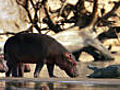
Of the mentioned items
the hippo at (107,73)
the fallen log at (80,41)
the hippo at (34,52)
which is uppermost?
the fallen log at (80,41)

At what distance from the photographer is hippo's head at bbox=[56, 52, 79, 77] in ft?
27.7

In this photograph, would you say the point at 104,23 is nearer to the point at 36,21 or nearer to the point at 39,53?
the point at 36,21

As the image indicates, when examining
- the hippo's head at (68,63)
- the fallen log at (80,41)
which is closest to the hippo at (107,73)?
the hippo's head at (68,63)

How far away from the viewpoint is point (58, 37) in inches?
646

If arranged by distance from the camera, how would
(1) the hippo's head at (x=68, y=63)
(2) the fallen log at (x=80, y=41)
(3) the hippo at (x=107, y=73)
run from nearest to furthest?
(3) the hippo at (x=107, y=73) < (1) the hippo's head at (x=68, y=63) < (2) the fallen log at (x=80, y=41)

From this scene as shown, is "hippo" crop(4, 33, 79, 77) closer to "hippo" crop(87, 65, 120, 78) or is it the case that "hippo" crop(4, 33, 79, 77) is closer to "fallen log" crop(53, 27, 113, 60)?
"hippo" crop(87, 65, 120, 78)

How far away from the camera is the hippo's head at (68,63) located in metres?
8.45

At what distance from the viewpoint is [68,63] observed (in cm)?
853

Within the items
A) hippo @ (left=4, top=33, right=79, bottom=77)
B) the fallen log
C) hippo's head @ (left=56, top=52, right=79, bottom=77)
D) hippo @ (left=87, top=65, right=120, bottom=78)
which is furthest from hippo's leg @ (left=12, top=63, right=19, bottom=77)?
the fallen log

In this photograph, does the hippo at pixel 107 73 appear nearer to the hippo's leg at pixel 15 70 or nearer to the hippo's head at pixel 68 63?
the hippo's head at pixel 68 63

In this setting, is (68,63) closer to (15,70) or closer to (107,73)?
(107,73)

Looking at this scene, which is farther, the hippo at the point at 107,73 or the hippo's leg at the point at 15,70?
the hippo's leg at the point at 15,70

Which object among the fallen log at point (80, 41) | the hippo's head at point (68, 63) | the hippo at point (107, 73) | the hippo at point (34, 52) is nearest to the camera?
the hippo at point (107, 73)

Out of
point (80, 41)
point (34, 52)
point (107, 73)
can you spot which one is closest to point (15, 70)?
point (34, 52)
